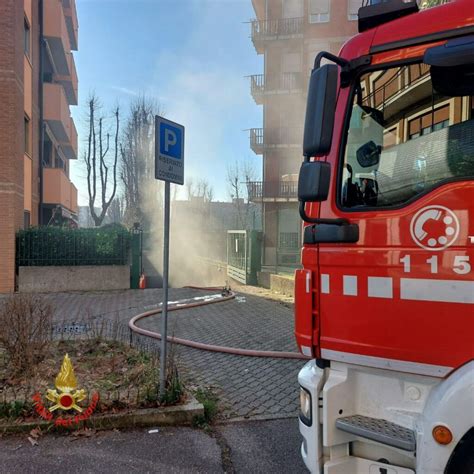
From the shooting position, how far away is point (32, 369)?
424cm

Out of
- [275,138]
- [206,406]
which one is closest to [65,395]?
[206,406]

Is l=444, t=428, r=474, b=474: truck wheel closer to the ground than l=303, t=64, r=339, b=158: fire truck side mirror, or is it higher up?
closer to the ground

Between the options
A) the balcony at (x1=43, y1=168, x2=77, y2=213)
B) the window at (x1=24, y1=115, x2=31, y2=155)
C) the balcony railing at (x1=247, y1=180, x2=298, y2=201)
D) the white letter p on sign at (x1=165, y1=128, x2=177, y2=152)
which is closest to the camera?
the white letter p on sign at (x1=165, y1=128, x2=177, y2=152)

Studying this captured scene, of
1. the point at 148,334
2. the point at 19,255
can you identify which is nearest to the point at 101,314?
the point at 148,334

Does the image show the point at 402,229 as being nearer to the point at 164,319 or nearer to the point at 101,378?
the point at 164,319

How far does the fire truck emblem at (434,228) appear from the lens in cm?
Answer: 192

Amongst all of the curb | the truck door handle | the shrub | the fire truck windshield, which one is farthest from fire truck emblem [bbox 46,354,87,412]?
the fire truck windshield

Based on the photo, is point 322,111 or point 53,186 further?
point 53,186

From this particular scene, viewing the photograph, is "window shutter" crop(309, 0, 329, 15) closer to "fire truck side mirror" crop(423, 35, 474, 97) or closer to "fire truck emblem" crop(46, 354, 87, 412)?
"fire truck side mirror" crop(423, 35, 474, 97)

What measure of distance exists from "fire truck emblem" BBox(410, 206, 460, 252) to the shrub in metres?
4.07

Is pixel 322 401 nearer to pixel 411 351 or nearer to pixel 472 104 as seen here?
pixel 411 351

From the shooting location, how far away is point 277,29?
72.2ft

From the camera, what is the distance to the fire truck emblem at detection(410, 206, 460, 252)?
1.92 m

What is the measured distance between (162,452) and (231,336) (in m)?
3.64
